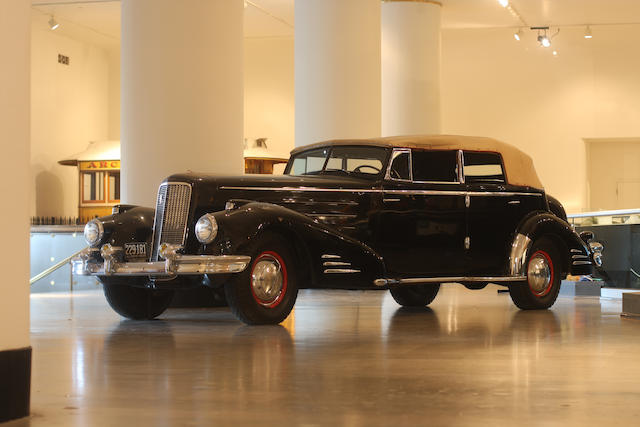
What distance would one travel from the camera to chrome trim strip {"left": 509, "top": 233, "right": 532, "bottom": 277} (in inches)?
350

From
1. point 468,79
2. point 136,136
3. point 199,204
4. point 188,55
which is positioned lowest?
point 199,204

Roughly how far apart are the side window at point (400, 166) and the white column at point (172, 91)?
1.96m

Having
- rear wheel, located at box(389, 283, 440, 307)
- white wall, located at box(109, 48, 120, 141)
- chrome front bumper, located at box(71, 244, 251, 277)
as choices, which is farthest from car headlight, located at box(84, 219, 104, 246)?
white wall, located at box(109, 48, 120, 141)

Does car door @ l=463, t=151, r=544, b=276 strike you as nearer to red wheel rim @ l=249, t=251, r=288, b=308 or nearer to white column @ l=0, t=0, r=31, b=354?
red wheel rim @ l=249, t=251, r=288, b=308

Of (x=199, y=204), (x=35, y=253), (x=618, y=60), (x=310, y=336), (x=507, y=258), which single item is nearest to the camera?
(x=310, y=336)

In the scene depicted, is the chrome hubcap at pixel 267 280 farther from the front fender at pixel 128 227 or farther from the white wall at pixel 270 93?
the white wall at pixel 270 93

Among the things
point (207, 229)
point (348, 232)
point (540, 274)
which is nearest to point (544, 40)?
point (540, 274)

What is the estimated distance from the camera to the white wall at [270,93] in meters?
26.2

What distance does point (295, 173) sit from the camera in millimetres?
9203

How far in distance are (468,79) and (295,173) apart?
16763mm

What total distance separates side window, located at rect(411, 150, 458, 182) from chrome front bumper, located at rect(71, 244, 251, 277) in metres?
2.39

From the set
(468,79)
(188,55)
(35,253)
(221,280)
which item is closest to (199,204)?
(221,280)

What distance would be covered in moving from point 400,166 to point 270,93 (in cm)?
1814

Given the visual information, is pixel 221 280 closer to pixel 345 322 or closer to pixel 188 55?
pixel 345 322
